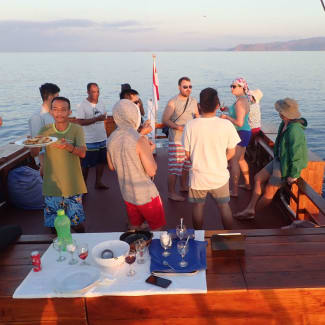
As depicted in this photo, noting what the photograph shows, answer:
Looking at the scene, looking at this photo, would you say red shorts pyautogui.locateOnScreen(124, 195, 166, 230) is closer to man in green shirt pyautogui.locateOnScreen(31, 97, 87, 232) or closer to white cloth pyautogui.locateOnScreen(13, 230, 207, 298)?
man in green shirt pyautogui.locateOnScreen(31, 97, 87, 232)

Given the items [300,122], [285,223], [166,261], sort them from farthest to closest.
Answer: [285,223] → [300,122] → [166,261]

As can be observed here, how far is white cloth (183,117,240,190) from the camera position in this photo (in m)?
2.94

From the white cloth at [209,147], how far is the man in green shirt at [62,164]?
1067 mm

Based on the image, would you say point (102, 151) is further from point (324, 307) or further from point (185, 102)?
point (324, 307)

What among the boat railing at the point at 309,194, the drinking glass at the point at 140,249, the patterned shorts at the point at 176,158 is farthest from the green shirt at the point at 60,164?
the boat railing at the point at 309,194

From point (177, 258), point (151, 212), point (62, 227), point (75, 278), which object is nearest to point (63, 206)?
point (62, 227)

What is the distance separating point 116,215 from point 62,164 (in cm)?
158

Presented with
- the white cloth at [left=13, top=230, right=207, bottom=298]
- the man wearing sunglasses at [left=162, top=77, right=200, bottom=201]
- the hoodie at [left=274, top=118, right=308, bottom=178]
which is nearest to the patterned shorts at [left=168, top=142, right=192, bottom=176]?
the man wearing sunglasses at [left=162, top=77, right=200, bottom=201]

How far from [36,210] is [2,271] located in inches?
99.9

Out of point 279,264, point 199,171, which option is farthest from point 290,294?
point 199,171

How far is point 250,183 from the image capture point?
211 inches

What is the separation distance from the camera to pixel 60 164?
122 inches

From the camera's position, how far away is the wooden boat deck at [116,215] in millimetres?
4148

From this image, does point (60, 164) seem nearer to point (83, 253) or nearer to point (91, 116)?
point (83, 253)
